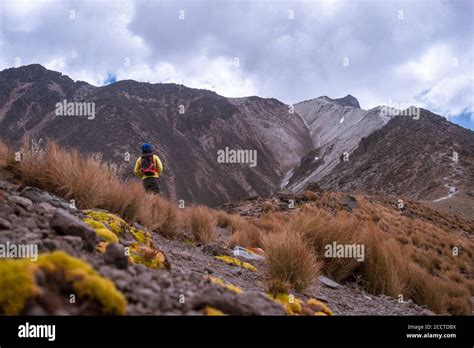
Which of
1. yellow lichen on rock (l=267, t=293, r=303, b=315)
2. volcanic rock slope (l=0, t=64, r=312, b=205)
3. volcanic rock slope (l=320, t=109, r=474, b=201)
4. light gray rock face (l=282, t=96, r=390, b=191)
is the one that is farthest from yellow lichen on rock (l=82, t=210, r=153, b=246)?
light gray rock face (l=282, t=96, r=390, b=191)

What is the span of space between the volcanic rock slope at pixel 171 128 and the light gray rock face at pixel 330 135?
468cm

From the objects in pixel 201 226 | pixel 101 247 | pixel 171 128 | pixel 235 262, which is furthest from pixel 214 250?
pixel 171 128

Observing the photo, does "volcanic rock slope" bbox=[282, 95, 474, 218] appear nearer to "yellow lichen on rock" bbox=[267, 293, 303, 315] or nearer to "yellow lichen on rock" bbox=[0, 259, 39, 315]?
"yellow lichen on rock" bbox=[267, 293, 303, 315]

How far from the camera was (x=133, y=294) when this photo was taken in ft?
6.28

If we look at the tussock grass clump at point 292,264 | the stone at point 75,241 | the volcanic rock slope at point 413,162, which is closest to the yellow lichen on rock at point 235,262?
the tussock grass clump at point 292,264

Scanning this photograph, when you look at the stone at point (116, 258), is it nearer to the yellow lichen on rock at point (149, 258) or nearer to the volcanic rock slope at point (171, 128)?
the yellow lichen on rock at point (149, 258)

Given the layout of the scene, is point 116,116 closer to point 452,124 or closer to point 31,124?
point 31,124

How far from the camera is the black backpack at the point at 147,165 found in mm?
9797

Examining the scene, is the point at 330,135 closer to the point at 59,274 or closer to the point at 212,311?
the point at 212,311

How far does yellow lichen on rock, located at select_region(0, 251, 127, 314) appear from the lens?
157 centimetres

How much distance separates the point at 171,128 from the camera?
2867 inches

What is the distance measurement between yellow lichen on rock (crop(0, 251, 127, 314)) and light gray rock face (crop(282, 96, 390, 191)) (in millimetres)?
58015
